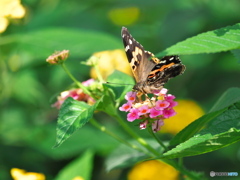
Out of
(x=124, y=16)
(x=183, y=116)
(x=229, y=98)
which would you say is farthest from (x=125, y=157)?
(x=124, y=16)

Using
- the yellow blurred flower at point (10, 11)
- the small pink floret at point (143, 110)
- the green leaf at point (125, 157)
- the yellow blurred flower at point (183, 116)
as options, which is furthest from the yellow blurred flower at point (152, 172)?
the small pink floret at point (143, 110)

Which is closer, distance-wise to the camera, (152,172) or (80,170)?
(80,170)

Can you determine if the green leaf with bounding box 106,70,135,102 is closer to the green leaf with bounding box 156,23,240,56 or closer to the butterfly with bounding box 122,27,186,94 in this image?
the butterfly with bounding box 122,27,186,94

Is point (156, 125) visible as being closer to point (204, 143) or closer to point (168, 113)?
point (168, 113)

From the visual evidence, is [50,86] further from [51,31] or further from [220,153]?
[220,153]

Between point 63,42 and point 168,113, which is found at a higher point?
point 168,113

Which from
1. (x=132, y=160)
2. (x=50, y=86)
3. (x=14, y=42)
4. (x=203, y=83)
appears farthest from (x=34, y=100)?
(x=132, y=160)

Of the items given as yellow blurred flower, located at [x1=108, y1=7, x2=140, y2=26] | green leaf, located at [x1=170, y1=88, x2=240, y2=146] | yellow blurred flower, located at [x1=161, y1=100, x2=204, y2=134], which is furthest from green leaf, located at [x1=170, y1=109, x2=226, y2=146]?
yellow blurred flower, located at [x1=108, y1=7, x2=140, y2=26]
